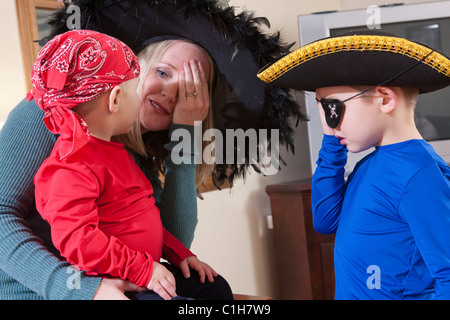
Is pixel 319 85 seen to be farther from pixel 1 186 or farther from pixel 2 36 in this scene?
pixel 2 36

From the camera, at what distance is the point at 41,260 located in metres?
0.93

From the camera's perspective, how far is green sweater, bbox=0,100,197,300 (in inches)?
36.0

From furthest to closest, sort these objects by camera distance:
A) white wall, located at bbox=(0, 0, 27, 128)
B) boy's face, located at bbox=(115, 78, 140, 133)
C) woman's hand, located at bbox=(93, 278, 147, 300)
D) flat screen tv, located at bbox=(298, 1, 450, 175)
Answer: flat screen tv, located at bbox=(298, 1, 450, 175) → white wall, located at bbox=(0, 0, 27, 128) → boy's face, located at bbox=(115, 78, 140, 133) → woman's hand, located at bbox=(93, 278, 147, 300)

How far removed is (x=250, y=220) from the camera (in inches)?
123

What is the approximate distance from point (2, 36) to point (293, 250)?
75.1 inches

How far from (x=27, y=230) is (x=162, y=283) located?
0.88ft

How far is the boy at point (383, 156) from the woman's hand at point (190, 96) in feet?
0.71

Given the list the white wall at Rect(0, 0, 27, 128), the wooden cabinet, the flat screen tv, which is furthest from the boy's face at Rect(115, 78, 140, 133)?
the wooden cabinet

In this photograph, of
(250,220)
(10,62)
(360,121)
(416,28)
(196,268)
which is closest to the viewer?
(360,121)

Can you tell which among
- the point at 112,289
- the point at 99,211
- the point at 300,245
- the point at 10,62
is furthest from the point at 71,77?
the point at 300,245

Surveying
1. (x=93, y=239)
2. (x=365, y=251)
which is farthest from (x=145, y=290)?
(x=365, y=251)

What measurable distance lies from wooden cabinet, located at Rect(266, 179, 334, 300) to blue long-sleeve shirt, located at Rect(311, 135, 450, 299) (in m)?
1.81

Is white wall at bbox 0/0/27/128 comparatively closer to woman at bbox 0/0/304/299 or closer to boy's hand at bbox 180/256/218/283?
woman at bbox 0/0/304/299

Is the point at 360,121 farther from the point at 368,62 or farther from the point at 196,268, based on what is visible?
the point at 196,268
